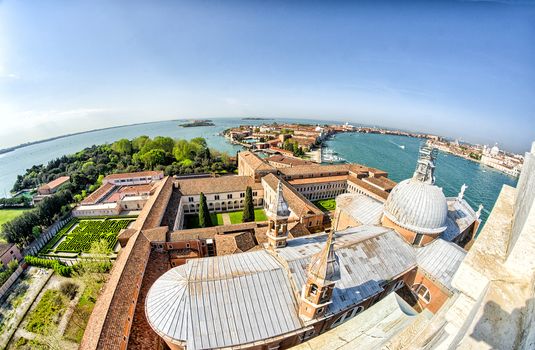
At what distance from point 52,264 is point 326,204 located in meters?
40.7

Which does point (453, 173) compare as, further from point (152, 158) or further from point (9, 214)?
point (9, 214)

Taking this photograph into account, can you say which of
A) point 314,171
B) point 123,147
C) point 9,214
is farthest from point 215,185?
point 123,147

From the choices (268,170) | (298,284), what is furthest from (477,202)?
(298,284)

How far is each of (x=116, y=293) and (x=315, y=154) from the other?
283 feet

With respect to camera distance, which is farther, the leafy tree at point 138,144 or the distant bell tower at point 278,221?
the leafy tree at point 138,144

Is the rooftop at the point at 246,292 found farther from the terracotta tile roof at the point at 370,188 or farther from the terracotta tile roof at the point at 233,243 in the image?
the terracotta tile roof at the point at 370,188

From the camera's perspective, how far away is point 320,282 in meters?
10.8

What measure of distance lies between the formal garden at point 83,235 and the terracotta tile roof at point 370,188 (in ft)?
136

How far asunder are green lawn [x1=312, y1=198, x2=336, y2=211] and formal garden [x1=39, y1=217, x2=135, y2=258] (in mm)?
33277

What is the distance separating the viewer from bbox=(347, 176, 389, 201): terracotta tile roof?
3853 cm

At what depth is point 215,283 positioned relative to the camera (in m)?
12.1

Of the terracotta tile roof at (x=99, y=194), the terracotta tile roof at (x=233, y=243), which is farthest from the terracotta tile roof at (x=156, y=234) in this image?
the terracotta tile roof at (x=99, y=194)

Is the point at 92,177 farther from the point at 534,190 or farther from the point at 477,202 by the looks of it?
the point at 477,202

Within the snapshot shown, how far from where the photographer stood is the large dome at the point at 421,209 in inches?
663
